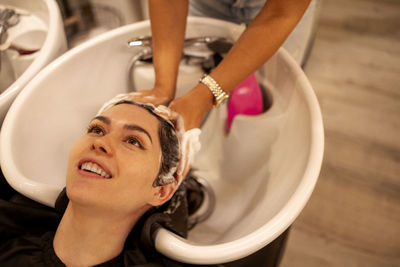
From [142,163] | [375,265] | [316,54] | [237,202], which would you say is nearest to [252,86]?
[237,202]

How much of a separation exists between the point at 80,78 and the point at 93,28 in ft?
3.60

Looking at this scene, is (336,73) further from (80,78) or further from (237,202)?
(80,78)

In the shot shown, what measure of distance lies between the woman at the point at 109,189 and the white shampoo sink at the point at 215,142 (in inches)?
3.5

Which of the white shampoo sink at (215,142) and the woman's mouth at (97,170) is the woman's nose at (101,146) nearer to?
the woman's mouth at (97,170)

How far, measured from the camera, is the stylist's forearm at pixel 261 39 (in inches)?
28.8

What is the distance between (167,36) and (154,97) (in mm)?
179

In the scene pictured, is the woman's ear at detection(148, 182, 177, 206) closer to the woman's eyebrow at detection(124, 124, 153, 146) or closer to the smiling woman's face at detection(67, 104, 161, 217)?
the smiling woman's face at detection(67, 104, 161, 217)

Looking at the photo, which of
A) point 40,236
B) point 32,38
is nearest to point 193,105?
point 40,236

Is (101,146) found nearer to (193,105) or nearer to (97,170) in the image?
(97,170)

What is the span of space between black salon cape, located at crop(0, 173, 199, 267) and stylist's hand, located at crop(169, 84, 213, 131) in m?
0.22

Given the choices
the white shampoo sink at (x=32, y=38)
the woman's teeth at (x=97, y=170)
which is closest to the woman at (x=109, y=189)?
the woman's teeth at (x=97, y=170)

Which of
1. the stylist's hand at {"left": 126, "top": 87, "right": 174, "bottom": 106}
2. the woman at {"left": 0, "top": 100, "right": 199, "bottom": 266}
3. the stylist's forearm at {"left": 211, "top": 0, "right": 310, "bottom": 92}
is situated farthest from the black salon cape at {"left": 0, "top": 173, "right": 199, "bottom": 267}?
the stylist's forearm at {"left": 211, "top": 0, "right": 310, "bottom": 92}

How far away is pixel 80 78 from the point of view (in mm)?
926

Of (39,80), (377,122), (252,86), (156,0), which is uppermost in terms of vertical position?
(156,0)
